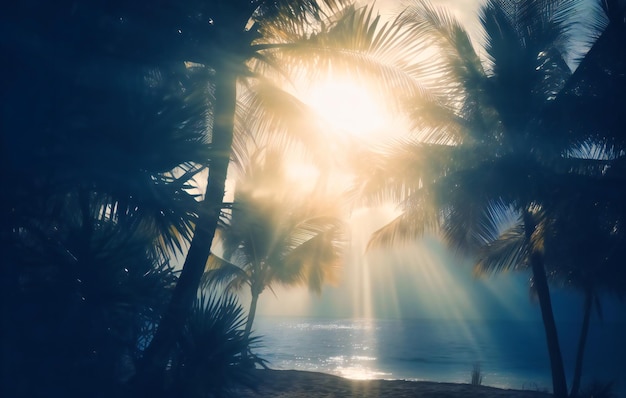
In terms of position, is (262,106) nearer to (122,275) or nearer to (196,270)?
(196,270)

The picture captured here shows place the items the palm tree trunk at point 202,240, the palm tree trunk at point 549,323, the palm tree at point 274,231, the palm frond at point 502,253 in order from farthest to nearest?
the palm tree at point 274,231
the palm frond at point 502,253
the palm tree trunk at point 549,323
the palm tree trunk at point 202,240

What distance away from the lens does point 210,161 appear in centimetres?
794

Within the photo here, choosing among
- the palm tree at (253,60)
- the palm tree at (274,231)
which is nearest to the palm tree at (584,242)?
the palm tree at (253,60)

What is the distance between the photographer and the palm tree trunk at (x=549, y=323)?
445 inches

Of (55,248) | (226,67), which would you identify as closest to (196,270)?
(55,248)

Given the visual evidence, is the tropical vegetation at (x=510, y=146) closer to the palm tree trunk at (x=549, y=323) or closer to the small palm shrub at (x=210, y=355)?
the palm tree trunk at (x=549, y=323)

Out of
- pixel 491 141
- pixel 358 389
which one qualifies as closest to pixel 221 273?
pixel 358 389

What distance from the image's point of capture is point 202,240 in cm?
809

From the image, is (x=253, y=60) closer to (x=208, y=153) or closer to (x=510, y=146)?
(x=208, y=153)

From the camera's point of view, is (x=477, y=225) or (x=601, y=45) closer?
(x=601, y=45)

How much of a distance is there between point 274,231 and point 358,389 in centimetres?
866

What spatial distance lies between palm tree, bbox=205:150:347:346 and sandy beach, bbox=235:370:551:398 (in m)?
6.35

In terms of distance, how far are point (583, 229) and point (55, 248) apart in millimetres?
8524

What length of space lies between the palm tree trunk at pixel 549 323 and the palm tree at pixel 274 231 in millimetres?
7776
